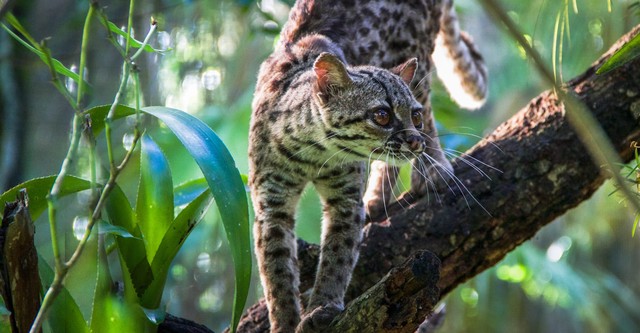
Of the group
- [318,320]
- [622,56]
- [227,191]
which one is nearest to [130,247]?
[227,191]

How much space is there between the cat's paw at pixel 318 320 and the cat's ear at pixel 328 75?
0.86m

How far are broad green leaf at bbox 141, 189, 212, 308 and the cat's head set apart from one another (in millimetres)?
612

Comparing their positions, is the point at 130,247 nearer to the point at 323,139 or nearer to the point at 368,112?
the point at 323,139

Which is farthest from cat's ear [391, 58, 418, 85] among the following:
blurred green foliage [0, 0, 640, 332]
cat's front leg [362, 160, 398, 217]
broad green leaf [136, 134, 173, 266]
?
blurred green foliage [0, 0, 640, 332]

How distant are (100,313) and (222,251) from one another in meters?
6.89

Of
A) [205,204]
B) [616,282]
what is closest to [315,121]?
[205,204]

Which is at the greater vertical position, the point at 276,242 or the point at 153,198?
the point at 153,198

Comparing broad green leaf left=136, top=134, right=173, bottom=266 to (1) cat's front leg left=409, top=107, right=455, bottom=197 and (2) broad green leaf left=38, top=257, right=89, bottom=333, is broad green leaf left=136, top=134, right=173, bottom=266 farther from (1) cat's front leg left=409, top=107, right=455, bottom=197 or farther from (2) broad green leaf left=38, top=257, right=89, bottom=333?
(1) cat's front leg left=409, top=107, right=455, bottom=197

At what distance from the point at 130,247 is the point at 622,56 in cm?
196

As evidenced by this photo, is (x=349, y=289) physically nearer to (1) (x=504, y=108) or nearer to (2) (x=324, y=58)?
(2) (x=324, y=58)

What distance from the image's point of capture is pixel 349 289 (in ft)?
12.8

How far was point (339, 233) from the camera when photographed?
3.64m

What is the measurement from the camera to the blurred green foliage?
23.2 feet

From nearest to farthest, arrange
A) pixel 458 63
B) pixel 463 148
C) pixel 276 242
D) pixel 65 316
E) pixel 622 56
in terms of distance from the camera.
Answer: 1. pixel 622 56
2. pixel 65 316
3. pixel 276 242
4. pixel 458 63
5. pixel 463 148
